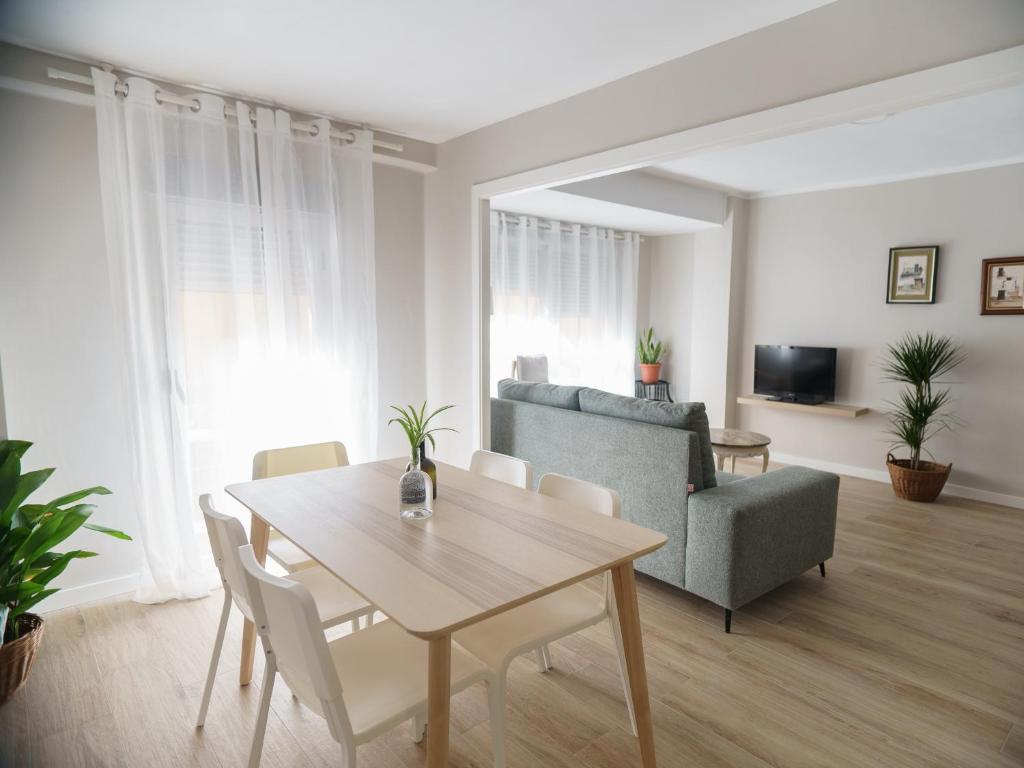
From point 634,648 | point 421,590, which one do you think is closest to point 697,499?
point 634,648

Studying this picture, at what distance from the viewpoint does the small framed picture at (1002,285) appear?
4195mm

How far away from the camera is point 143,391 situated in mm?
2713

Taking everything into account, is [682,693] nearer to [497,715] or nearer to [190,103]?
[497,715]

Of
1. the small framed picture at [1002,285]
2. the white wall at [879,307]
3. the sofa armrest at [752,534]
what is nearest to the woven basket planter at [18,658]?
the sofa armrest at [752,534]

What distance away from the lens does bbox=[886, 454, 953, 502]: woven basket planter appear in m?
4.31

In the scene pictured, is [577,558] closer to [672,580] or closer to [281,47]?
[672,580]

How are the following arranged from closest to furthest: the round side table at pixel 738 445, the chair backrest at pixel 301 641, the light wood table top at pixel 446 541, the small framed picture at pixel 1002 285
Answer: the chair backrest at pixel 301 641 → the light wood table top at pixel 446 541 → the round side table at pixel 738 445 → the small framed picture at pixel 1002 285

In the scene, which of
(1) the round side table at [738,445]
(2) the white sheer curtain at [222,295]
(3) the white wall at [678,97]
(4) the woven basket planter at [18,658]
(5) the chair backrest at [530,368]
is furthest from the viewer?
(5) the chair backrest at [530,368]

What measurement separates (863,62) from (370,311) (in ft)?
8.50

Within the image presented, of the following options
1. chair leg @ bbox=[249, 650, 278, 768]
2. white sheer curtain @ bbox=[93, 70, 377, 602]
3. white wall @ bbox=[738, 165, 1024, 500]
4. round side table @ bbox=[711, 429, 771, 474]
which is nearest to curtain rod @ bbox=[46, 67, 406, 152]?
white sheer curtain @ bbox=[93, 70, 377, 602]

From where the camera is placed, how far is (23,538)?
2061 mm

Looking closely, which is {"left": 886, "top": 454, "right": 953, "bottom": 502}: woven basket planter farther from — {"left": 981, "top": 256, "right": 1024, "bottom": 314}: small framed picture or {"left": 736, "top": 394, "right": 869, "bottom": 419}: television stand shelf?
{"left": 981, "top": 256, "right": 1024, "bottom": 314}: small framed picture

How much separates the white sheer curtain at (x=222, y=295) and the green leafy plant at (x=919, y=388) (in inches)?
159

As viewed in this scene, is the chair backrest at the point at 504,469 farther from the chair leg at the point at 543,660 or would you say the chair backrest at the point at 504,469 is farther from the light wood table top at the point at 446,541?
the chair leg at the point at 543,660
